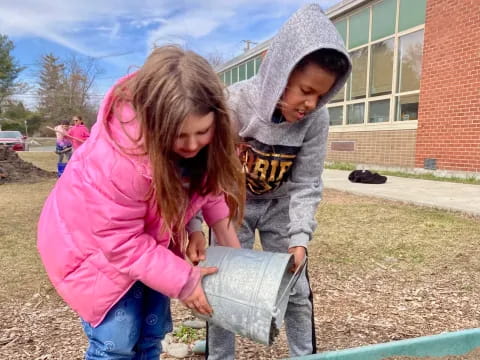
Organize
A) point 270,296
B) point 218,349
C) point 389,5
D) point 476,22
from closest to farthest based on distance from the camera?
point 270,296, point 218,349, point 476,22, point 389,5

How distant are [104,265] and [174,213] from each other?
24 cm

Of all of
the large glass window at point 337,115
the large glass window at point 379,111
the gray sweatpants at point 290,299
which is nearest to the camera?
the gray sweatpants at point 290,299

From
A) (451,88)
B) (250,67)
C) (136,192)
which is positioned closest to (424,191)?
(451,88)

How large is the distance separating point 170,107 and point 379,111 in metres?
9.30

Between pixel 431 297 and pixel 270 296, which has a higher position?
pixel 270 296

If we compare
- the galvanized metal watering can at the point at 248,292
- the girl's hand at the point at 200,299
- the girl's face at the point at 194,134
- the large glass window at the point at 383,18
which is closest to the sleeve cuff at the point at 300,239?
the galvanized metal watering can at the point at 248,292

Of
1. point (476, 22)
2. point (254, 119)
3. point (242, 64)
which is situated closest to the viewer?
point (254, 119)

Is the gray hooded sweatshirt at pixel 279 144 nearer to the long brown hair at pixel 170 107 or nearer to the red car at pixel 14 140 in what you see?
the long brown hair at pixel 170 107

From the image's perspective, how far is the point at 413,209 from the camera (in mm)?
4906

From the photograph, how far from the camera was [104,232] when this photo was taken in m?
1.08

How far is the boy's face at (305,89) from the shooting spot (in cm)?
136

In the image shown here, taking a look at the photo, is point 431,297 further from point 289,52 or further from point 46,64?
point 46,64

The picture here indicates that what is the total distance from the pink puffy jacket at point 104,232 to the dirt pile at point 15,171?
8.87m

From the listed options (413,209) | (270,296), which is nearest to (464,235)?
(413,209)
